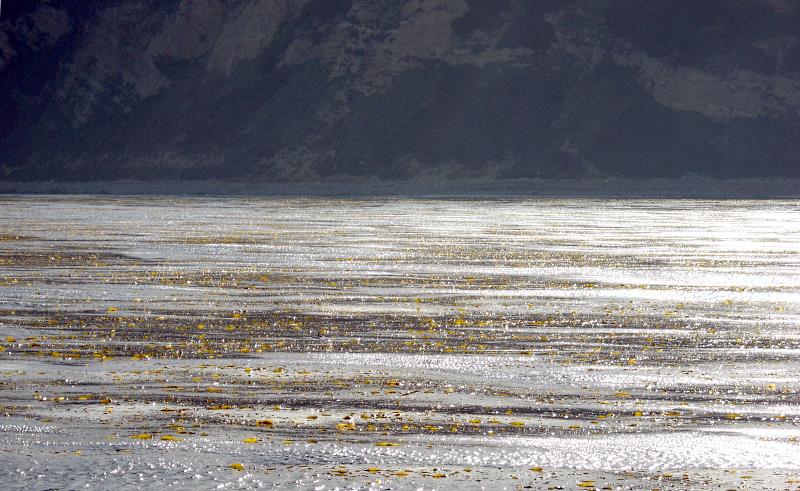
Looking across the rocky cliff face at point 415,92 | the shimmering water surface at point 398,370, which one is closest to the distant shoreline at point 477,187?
the rocky cliff face at point 415,92

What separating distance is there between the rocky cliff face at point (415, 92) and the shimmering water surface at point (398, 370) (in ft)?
226

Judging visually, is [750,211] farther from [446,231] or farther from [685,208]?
[446,231]

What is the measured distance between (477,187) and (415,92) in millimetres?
14647

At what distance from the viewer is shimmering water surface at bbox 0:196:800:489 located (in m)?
7.41

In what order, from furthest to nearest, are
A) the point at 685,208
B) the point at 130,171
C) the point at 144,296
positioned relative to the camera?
the point at 130,171
the point at 685,208
the point at 144,296

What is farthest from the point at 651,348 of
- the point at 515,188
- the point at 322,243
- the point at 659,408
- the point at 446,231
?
the point at 515,188

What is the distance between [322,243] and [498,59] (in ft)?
242

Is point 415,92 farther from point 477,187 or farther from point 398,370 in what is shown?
point 398,370

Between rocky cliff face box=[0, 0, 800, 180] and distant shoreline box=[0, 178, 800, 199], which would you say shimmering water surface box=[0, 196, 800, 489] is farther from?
rocky cliff face box=[0, 0, 800, 180]

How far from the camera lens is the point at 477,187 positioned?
286 feet

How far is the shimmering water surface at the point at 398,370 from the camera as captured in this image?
741cm

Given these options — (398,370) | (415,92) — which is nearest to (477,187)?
(415,92)

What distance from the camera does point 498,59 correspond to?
101m

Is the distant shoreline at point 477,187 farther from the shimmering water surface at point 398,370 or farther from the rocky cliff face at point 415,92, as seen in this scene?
the shimmering water surface at point 398,370
